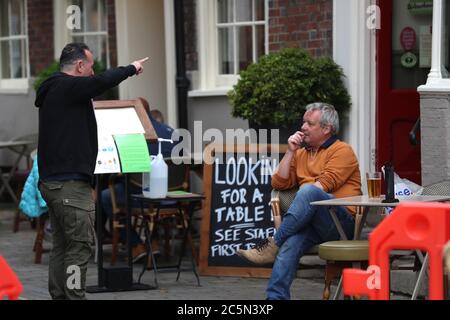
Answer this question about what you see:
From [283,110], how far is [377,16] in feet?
4.15

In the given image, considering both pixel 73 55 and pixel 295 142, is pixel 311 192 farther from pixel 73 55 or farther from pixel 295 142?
pixel 73 55

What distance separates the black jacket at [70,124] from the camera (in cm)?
695

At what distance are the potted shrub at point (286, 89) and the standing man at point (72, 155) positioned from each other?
2.68 m

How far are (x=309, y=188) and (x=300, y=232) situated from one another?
1.05 feet

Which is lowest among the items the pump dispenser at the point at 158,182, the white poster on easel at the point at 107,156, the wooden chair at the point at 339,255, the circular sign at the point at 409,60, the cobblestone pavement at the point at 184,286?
the cobblestone pavement at the point at 184,286

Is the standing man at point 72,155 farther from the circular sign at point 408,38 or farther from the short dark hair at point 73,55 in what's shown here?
the circular sign at point 408,38

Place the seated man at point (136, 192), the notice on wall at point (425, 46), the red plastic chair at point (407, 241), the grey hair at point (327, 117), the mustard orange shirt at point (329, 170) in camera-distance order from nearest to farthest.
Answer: the red plastic chair at point (407, 241) < the mustard orange shirt at point (329, 170) < the grey hair at point (327, 117) < the seated man at point (136, 192) < the notice on wall at point (425, 46)

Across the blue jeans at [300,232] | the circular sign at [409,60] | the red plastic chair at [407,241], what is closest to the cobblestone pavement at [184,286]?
the blue jeans at [300,232]

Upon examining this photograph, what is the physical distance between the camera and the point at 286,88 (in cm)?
956

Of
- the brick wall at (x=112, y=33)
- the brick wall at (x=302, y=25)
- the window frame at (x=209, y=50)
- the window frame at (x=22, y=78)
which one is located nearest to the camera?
the brick wall at (x=302, y=25)

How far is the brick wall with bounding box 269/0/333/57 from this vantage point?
10.3m

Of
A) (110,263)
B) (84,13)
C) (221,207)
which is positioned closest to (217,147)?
(221,207)

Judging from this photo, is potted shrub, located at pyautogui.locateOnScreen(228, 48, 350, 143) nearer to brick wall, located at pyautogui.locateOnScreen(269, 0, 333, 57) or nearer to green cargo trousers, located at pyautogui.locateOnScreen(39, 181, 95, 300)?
brick wall, located at pyautogui.locateOnScreen(269, 0, 333, 57)
